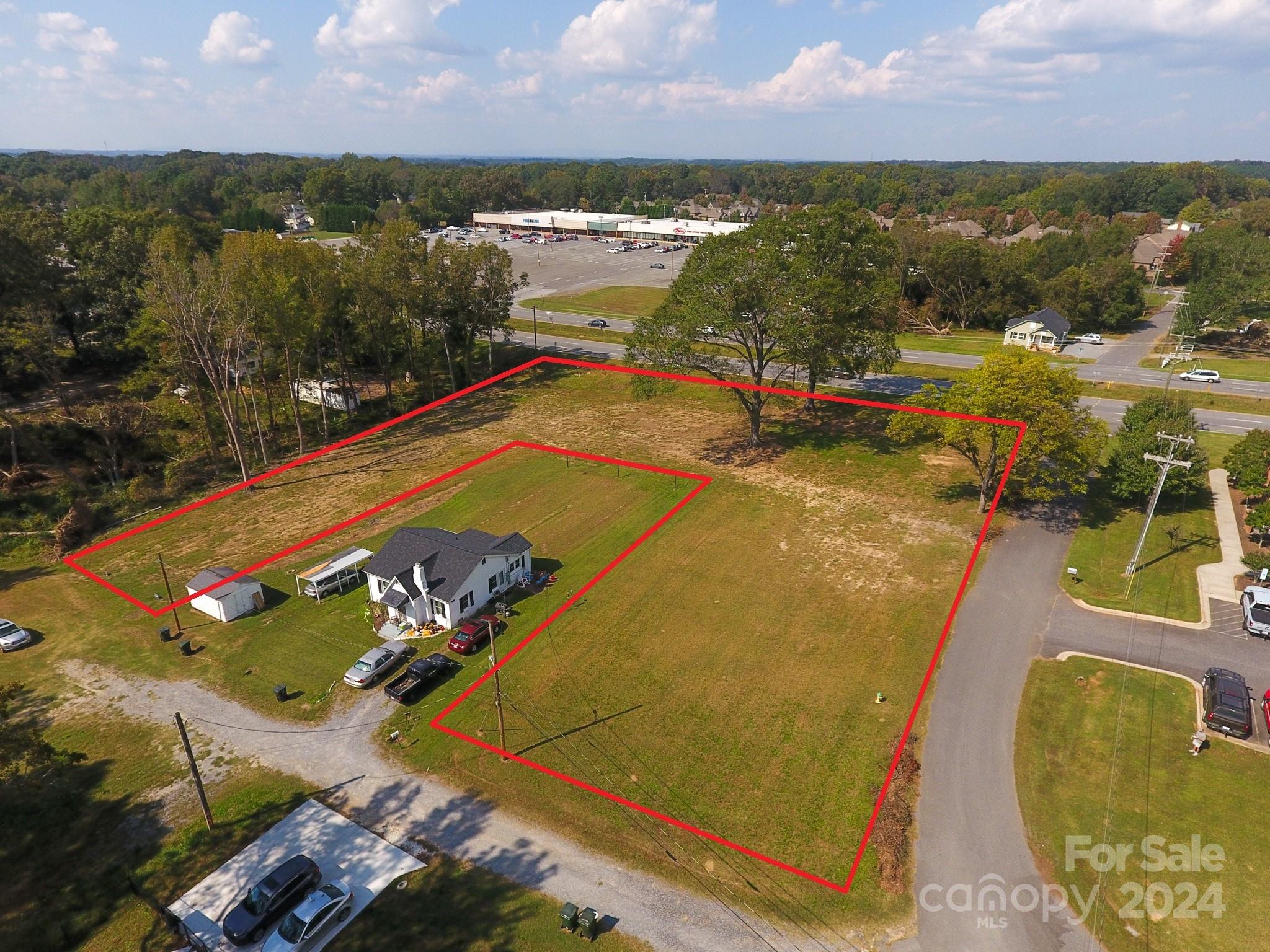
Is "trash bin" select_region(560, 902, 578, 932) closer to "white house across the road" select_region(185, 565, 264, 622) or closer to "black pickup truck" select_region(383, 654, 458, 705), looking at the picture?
"black pickup truck" select_region(383, 654, 458, 705)

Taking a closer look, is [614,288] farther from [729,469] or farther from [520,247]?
[729,469]

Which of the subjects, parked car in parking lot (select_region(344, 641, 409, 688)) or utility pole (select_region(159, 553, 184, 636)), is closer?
parked car in parking lot (select_region(344, 641, 409, 688))

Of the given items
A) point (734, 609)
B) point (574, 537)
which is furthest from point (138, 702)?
point (734, 609)

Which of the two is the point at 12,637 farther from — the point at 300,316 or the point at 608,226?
the point at 608,226

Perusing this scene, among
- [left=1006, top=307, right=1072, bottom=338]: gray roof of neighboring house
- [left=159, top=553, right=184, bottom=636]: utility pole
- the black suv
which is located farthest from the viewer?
[left=1006, top=307, right=1072, bottom=338]: gray roof of neighboring house

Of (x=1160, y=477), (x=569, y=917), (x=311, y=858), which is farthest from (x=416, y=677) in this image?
A: (x=1160, y=477)

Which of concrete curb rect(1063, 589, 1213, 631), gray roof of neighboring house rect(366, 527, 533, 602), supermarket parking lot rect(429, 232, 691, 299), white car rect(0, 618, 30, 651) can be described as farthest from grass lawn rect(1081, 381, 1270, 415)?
white car rect(0, 618, 30, 651)
